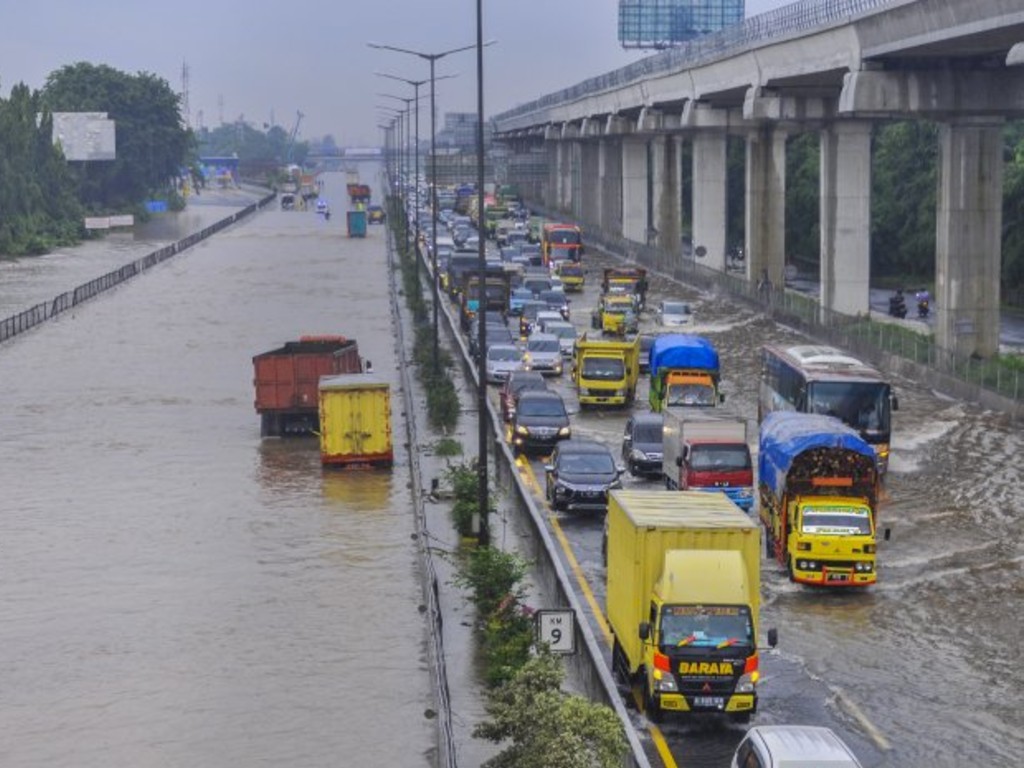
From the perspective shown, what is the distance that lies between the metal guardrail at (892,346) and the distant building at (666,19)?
81347 mm

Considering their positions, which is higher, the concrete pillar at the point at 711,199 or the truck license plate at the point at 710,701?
the concrete pillar at the point at 711,199

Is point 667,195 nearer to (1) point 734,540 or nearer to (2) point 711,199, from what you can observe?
(2) point 711,199

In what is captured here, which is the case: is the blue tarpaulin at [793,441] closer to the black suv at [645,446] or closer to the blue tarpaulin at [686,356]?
the black suv at [645,446]

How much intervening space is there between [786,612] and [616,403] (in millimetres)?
24160

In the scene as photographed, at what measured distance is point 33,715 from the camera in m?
25.6

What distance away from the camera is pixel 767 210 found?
89750 mm

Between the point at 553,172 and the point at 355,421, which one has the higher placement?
the point at 553,172

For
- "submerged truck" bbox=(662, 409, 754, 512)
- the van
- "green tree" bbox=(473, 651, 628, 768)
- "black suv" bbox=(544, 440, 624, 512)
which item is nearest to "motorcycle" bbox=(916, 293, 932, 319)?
"black suv" bbox=(544, 440, 624, 512)

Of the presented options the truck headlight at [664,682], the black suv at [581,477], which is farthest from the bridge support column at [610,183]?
the truck headlight at [664,682]

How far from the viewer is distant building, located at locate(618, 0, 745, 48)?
6708 inches

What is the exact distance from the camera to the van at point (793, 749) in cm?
1784

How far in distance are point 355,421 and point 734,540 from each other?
70.3 feet

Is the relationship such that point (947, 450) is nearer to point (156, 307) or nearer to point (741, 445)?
point (741, 445)

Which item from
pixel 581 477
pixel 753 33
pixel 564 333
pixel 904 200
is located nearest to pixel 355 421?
pixel 581 477
